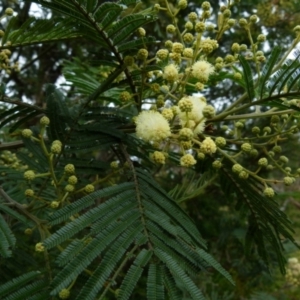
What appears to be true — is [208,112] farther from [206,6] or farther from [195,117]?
[206,6]

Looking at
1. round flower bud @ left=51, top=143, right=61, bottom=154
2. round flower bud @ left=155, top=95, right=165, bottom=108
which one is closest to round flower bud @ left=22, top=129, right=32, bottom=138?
round flower bud @ left=51, top=143, right=61, bottom=154

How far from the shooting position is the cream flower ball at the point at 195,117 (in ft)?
4.56

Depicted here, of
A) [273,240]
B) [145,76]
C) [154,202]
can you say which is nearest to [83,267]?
[154,202]

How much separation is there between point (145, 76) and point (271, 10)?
10.1 ft

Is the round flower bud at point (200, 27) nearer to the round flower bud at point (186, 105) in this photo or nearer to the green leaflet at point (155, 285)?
the round flower bud at point (186, 105)

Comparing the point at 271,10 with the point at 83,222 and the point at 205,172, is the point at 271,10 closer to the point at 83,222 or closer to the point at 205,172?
the point at 205,172

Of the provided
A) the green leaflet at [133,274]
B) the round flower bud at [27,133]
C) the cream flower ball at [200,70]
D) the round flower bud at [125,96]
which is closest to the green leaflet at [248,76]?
the cream flower ball at [200,70]

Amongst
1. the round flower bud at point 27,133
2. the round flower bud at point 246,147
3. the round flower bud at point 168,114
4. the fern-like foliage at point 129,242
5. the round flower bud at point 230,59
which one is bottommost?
the fern-like foliage at point 129,242

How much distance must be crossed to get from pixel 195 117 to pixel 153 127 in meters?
0.12

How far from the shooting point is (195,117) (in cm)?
141

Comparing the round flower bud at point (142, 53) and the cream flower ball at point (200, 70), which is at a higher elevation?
the round flower bud at point (142, 53)

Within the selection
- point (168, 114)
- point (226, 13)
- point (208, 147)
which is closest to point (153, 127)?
point (168, 114)

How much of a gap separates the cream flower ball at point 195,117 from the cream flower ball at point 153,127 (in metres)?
0.05

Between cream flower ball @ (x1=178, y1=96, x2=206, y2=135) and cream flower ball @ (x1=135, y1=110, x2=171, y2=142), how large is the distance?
5 centimetres
